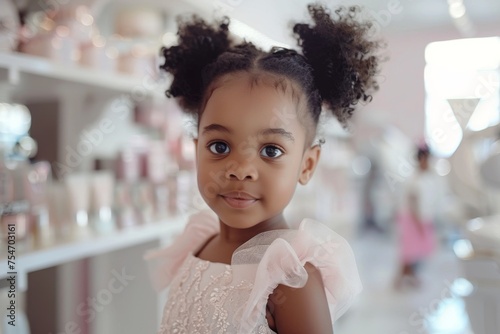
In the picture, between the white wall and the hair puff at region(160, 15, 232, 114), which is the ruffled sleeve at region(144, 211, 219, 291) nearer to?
the hair puff at region(160, 15, 232, 114)

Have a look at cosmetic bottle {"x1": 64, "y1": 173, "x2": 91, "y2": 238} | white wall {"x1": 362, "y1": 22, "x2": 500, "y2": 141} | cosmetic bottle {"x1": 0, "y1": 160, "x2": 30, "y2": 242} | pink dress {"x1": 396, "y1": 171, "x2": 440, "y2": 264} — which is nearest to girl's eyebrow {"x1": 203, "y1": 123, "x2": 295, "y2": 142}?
cosmetic bottle {"x1": 0, "y1": 160, "x2": 30, "y2": 242}

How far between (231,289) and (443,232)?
3.99 metres

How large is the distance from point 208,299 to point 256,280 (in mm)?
86

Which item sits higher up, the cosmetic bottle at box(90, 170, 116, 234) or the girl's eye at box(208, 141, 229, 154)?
the girl's eye at box(208, 141, 229, 154)

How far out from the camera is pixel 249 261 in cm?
57

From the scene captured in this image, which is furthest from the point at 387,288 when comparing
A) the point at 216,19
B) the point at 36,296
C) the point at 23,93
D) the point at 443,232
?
the point at 216,19

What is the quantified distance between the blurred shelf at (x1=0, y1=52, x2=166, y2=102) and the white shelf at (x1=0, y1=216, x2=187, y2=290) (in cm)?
32

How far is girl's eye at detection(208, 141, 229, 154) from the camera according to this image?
1.88 ft

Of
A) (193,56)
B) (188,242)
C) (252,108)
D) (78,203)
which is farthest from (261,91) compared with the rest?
(78,203)

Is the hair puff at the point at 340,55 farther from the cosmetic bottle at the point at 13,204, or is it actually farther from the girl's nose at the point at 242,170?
the cosmetic bottle at the point at 13,204

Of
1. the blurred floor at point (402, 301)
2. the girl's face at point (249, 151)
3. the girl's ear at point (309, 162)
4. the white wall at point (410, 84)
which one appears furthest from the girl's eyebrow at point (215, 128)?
the white wall at point (410, 84)

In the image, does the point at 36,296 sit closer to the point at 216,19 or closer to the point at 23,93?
the point at 23,93

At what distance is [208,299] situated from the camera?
1.95 ft

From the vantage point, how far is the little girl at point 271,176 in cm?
54
